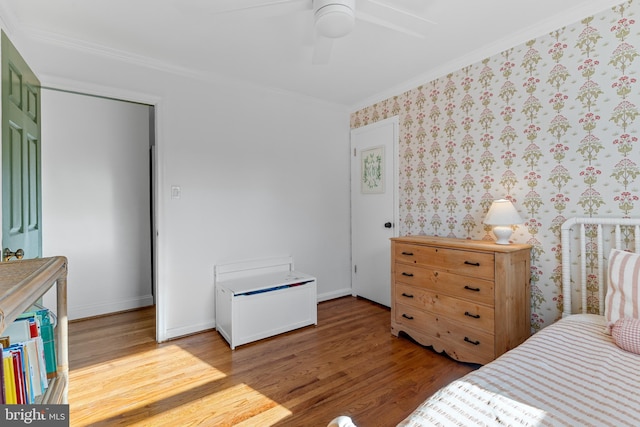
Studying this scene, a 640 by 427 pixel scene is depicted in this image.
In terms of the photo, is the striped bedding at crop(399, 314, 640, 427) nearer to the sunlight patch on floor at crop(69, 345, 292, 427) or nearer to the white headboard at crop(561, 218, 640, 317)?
the white headboard at crop(561, 218, 640, 317)

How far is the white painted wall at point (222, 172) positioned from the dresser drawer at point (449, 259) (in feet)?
4.18

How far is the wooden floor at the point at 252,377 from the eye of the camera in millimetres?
1675

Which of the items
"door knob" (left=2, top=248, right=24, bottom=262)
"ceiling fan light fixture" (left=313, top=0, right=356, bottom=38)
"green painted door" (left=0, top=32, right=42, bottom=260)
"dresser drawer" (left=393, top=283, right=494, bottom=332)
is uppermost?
"ceiling fan light fixture" (left=313, top=0, right=356, bottom=38)

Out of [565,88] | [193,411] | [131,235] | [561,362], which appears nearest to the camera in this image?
[561,362]

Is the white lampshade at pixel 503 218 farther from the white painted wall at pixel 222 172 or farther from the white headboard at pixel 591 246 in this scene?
the white painted wall at pixel 222 172

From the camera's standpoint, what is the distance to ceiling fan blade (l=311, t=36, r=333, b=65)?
5.89ft

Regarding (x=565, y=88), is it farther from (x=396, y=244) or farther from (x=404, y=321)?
(x=404, y=321)

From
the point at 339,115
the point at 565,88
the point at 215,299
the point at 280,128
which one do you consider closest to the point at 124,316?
the point at 215,299

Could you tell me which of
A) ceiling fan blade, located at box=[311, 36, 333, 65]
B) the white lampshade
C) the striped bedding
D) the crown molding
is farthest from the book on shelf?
the crown molding

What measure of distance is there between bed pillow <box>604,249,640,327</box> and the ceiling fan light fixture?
1962mm

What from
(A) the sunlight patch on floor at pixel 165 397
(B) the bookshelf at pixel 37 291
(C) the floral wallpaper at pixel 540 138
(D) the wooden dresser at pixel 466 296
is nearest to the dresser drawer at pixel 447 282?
(D) the wooden dresser at pixel 466 296

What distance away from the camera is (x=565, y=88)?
202cm

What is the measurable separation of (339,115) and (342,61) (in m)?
1.17

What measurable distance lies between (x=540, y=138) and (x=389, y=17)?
1.38 m
